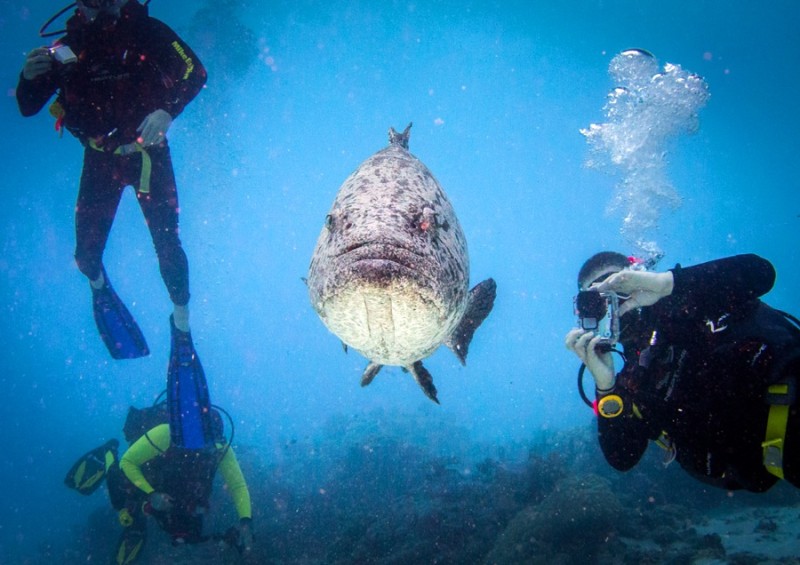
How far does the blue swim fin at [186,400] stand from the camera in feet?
24.0

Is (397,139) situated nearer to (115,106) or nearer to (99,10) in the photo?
(115,106)

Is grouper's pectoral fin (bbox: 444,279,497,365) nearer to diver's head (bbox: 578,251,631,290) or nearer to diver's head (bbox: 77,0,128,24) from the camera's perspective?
diver's head (bbox: 578,251,631,290)

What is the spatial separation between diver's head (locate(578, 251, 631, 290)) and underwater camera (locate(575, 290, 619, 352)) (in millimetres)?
730

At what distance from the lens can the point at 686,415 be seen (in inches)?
133

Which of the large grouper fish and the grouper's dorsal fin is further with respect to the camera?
the grouper's dorsal fin

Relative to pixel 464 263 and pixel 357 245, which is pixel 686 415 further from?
pixel 357 245

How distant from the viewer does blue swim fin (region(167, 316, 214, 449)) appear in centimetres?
732

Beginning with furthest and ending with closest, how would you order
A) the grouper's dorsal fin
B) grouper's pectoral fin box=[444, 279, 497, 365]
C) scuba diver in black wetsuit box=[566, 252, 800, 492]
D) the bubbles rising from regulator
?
1. the bubbles rising from regulator
2. the grouper's dorsal fin
3. grouper's pectoral fin box=[444, 279, 497, 365]
4. scuba diver in black wetsuit box=[566, 252, 800, 492]

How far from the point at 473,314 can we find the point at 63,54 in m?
6.66

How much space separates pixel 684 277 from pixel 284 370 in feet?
385

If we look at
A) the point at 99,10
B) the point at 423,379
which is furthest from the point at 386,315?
the point at 99,10

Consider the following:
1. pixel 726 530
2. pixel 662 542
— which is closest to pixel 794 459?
pixel 662 542

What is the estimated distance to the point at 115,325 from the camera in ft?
24.1

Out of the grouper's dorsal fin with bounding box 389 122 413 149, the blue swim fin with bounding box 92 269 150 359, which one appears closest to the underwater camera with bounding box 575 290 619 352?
the grouper's dorsal fin with bounding box 389 122 413 149
